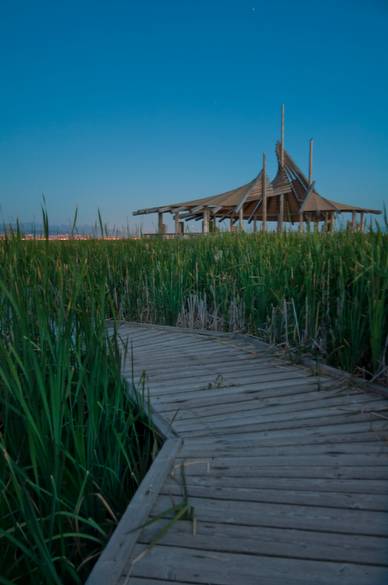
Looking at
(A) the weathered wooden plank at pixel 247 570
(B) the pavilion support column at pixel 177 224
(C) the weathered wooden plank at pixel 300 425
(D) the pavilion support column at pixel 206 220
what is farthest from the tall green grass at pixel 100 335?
(D) the pavilion support column at pixel 206 220

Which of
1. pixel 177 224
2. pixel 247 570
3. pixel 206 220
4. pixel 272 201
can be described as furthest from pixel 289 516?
pixel 272 201

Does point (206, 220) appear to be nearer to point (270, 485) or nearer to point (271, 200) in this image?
point (271, 200)

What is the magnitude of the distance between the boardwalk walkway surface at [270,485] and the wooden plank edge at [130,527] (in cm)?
2

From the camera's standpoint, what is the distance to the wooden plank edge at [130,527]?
115 cm

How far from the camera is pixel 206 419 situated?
217 cm

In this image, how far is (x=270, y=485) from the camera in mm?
1556

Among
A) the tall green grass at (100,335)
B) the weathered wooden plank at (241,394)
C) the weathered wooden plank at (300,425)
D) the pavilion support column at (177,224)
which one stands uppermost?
the pavilion support column at (177,224)

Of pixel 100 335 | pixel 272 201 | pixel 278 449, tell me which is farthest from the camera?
Answer: pixel 272 201

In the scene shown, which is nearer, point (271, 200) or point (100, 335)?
point (100, 335)

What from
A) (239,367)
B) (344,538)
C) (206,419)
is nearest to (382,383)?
(239,367)

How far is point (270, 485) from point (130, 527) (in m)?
0.54

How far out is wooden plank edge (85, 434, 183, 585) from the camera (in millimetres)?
1150

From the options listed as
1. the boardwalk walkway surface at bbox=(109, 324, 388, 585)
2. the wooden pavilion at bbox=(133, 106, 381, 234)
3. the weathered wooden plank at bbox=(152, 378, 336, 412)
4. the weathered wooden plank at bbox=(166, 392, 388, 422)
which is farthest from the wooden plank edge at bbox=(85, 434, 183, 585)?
the wooden pavilion at bbox=(133, 106, 381, 234)

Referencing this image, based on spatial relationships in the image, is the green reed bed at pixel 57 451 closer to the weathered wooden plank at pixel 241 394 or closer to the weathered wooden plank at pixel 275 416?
the weathered wooden plank at pixel 275 416
